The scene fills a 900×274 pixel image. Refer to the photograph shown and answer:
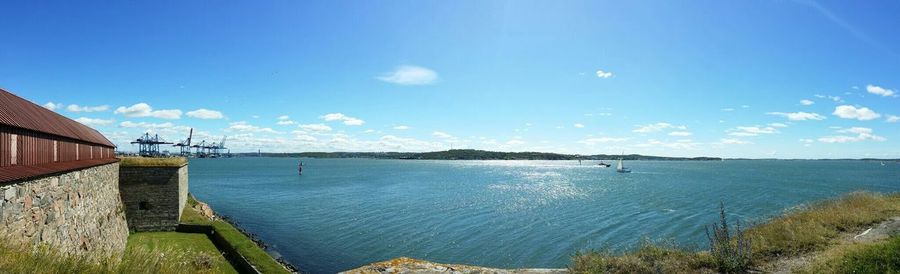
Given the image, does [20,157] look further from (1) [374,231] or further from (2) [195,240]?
(1) [374,231]

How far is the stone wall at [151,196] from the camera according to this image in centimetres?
2480

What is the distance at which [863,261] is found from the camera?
7.59 meters

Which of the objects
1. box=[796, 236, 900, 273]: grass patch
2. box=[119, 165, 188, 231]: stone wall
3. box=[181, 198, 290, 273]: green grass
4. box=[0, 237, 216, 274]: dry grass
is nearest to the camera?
box=[0, 237, 216, 274]: dry grass

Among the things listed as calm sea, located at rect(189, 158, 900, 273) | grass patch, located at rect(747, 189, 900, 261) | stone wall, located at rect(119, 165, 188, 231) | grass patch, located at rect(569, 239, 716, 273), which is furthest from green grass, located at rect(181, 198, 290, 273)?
grass patch, located at rect(747, 189, 900, 261)

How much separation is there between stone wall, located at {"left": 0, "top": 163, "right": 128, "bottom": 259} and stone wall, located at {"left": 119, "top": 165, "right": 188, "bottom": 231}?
17.4 ft

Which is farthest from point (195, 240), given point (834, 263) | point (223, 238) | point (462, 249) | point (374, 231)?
point (834, 263)

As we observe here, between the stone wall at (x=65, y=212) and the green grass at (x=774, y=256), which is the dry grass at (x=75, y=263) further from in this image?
the green grass at (x=774, y=256)

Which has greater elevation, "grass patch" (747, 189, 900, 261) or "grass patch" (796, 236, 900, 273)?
"grass patch" (796, 236, 900, 273)

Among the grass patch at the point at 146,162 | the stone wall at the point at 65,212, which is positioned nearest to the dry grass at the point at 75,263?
the stone wall at the point at 65,212

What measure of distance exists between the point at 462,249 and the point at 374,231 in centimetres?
866

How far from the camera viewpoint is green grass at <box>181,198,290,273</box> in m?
20.4

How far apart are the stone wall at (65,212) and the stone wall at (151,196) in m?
5.32

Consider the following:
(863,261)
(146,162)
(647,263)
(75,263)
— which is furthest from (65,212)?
(863,261)

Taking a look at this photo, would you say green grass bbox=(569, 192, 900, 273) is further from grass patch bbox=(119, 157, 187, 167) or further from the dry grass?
grass patch bbox=(119, 157, 187, 167)
